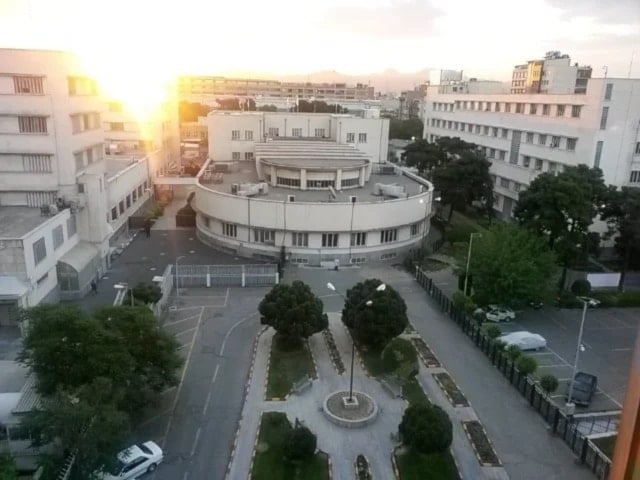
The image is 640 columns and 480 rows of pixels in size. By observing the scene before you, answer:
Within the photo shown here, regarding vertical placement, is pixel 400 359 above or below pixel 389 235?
below

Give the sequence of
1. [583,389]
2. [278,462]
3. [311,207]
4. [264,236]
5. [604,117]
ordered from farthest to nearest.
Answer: [604,117]
[264,236]
[311,207]
[583,389]
[278,462]

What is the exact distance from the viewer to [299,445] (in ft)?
51.6

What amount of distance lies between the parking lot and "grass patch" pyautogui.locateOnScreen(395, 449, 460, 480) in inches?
254

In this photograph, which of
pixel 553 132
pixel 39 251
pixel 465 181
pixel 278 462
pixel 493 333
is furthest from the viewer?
pixel 465 181

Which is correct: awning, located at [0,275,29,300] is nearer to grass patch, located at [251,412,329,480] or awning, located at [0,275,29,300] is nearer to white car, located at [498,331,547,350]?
grass patch, located at [251,412,329,480]

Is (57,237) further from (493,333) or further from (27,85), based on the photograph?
(493,333)

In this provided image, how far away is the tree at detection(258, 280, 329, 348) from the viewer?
21828 millimetres

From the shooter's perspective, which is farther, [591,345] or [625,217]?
[625,217]

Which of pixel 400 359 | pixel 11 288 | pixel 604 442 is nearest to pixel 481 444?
pixel 604 442

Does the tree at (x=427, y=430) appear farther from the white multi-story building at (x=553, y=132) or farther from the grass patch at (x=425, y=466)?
the white multi-story building at (x=553, y=132)

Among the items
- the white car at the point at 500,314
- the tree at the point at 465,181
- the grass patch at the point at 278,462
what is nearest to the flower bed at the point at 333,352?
the grass patch at the point at 278,462

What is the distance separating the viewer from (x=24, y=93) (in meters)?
26.9

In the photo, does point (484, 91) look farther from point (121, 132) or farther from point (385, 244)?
point (121, 132)

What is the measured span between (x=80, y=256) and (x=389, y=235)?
64.8 feet
